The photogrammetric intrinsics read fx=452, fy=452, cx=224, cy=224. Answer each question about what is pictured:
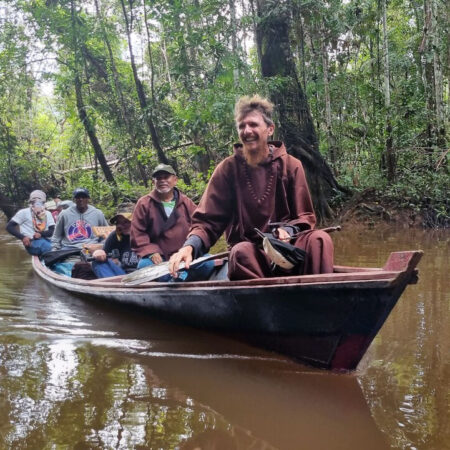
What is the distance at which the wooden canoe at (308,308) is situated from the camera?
2135 mm

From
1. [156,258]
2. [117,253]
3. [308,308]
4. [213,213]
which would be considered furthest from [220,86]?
[308,308]

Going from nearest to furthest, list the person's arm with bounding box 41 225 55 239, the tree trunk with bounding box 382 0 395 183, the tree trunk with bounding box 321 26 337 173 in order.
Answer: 1. the person's arm with bounding box 41 225 55 239
2. the tree trunk with bounding box 382 0 395 183
3. the tree trunk with bounding box 321 26 337 173

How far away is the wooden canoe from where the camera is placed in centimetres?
213

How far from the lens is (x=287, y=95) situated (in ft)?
29.3

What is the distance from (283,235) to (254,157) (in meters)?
0.61

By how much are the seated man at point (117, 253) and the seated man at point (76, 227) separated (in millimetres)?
682

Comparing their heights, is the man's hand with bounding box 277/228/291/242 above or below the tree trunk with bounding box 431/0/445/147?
below

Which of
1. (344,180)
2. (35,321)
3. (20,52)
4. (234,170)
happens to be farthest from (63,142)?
(234,170)

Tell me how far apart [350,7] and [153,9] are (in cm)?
434

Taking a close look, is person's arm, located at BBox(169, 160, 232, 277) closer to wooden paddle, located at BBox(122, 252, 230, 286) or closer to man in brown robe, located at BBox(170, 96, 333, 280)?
man in brown robe, located at BBox(170, 96, 333, 280)

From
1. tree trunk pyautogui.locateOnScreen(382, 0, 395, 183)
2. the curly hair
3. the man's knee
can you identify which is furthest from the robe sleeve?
tree trunk pyautogui.locateOnScreen(382, 0, 395, 183)

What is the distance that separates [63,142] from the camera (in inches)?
633

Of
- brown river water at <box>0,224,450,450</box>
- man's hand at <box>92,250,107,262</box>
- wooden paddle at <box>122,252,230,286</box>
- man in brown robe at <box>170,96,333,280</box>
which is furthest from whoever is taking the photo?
man's hand at <box>92,250,107,262</box>

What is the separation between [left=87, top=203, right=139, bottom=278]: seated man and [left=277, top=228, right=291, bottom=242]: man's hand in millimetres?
2483
